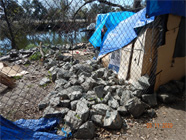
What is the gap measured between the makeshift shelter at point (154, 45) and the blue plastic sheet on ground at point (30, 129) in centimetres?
204

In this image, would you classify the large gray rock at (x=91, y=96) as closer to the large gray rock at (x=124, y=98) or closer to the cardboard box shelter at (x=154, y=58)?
the large gray rock at (x=124, y=98)

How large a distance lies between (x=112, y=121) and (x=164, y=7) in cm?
207

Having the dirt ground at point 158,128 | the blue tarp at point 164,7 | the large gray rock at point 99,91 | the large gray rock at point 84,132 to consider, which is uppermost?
the blue tarp at point 164,7

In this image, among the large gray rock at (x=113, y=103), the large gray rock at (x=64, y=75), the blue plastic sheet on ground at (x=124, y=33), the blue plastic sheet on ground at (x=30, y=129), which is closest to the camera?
the blue plastic sheet on ground at (x=30, y=129)

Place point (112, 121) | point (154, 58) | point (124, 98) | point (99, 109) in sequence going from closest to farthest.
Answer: point (112, 121) < point (99, 109) < point (124, 98) < point (154, 58)

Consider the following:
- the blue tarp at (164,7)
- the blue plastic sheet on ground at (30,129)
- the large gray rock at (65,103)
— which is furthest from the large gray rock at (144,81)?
the blue plastic sheet on ground at (30,129)

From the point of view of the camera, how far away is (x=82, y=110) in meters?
1.74

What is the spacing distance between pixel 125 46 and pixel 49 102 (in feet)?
7.18

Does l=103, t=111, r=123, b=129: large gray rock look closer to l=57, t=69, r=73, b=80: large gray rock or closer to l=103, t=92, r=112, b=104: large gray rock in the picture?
l=103, t=92, r=112, b=104: large gray rock

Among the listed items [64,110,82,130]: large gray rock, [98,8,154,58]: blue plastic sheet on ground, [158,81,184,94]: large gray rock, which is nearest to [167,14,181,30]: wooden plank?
[98,8,154,58]: blue plastic sheet on ground

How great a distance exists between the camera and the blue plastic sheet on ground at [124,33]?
104 inches

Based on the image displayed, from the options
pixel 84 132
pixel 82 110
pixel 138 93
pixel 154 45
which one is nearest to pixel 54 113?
pixel 82 110

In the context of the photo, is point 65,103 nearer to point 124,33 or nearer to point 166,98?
point 166,98

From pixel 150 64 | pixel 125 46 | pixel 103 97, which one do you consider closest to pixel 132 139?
pixel 103 97
